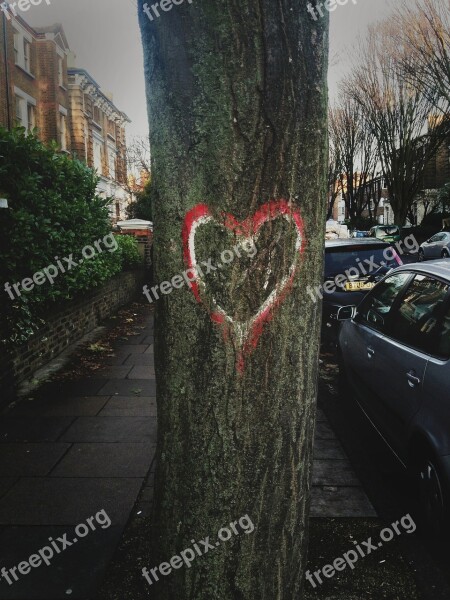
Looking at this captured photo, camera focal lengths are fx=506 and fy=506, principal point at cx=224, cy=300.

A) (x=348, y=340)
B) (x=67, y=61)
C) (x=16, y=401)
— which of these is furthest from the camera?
(x=67, y=61)

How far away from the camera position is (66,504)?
3.47 meters

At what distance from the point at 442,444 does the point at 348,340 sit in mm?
2293

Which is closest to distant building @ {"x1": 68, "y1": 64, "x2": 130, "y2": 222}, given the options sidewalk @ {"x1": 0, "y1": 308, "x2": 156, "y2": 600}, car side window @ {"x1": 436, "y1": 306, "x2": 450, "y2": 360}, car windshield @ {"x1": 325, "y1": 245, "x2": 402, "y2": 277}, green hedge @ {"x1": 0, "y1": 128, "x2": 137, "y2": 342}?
green hedge @ {"x1": 0, "y1": 128, "x2": 137, "y2": 342}

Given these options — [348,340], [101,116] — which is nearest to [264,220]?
[348,340]

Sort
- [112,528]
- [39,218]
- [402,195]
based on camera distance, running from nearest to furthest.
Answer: [112,528] → [39,218] → [402,195]

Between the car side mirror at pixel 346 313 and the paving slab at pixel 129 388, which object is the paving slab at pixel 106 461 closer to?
the paving slab at pixel 129 388

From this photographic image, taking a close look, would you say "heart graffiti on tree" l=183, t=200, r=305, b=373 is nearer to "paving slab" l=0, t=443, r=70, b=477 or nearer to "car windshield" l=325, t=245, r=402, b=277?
"paving slab" l=0, t=443, r=70, b=477

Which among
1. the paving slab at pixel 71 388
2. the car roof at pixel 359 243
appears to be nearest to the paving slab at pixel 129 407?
the paving slab at pixel 71 388

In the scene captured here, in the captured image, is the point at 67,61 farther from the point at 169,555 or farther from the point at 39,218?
the point at 169,555

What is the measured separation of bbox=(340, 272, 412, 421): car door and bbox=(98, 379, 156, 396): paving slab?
7.68 ft

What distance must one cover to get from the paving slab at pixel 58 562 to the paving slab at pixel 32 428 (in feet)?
4.83

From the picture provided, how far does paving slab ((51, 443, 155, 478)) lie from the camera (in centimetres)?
392

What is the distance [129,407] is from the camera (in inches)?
213

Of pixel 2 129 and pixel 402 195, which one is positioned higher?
pixel 402 195
